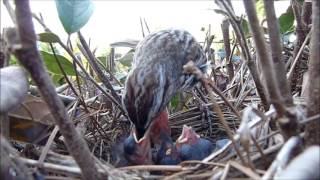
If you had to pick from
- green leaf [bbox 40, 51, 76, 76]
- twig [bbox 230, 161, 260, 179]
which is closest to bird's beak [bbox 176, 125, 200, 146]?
green leaf [bbox 40, 51, 76, 76]

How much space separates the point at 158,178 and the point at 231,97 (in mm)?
1153

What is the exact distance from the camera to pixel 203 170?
1099mm

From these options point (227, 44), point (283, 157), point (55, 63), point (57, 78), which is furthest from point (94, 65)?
point (283, 157)

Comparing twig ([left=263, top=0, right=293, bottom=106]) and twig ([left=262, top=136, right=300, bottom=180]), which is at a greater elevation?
twig ([left=263, top=0, right=293, bottom=106])

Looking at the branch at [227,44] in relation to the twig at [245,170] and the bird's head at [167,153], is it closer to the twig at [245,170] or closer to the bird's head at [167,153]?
the bird's head at [167,153]

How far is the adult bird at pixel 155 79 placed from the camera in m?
1.78

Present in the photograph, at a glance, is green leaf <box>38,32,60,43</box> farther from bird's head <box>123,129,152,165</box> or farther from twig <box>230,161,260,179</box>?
twig <box>230,161,260,179</box>

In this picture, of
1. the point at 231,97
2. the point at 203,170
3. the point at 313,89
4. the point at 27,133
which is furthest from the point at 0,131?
the point at 231,97

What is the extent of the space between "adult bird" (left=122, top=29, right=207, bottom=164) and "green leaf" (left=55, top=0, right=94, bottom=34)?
17.4 inches

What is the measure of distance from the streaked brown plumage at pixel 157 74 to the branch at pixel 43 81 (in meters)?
0.79

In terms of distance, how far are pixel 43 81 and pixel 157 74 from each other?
129 cm

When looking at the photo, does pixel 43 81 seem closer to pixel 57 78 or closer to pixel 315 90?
pixel 315 90

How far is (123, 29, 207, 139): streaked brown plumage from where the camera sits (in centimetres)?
184

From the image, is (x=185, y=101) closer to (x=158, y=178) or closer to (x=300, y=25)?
(x=300, y=25)
